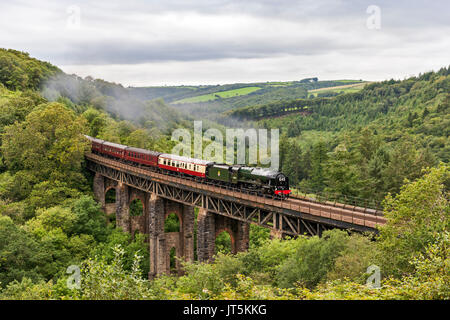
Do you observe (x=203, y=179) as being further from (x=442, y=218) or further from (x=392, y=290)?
(x=392, y=290)

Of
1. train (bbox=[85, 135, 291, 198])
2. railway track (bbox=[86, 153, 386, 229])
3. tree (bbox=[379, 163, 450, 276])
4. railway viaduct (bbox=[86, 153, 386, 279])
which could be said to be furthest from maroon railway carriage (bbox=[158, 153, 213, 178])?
tree (bbox=[379, 163, 450, 276])

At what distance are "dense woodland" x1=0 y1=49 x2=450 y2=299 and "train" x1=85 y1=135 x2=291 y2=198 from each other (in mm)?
5905

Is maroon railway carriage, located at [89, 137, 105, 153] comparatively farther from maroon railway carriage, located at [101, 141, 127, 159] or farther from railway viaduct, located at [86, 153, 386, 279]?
railway viaduct, located at [86, 153, 386, 279]

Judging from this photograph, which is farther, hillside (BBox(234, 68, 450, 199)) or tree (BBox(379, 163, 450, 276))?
hillside (BBox(234, 68, 450, 199))

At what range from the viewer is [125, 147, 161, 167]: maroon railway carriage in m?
50.3

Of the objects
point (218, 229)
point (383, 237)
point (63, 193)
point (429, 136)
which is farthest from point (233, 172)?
point (429, 136)

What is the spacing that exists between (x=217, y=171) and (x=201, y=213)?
4.64 meters

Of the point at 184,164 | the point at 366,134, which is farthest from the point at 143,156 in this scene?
the point at 366,134

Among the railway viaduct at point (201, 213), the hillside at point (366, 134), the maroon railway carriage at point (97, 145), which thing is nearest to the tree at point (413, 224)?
the railway viaduct at point (201, 213)

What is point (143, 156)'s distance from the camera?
172ft

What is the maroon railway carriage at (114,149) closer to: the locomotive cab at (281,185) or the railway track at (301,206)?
the railway track at (301,206)

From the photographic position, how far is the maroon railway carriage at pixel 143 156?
50.3 m

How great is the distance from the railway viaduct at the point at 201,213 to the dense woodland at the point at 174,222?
215 centimetres

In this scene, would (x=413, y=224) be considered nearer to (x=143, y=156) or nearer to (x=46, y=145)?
(x=143, y=156)
